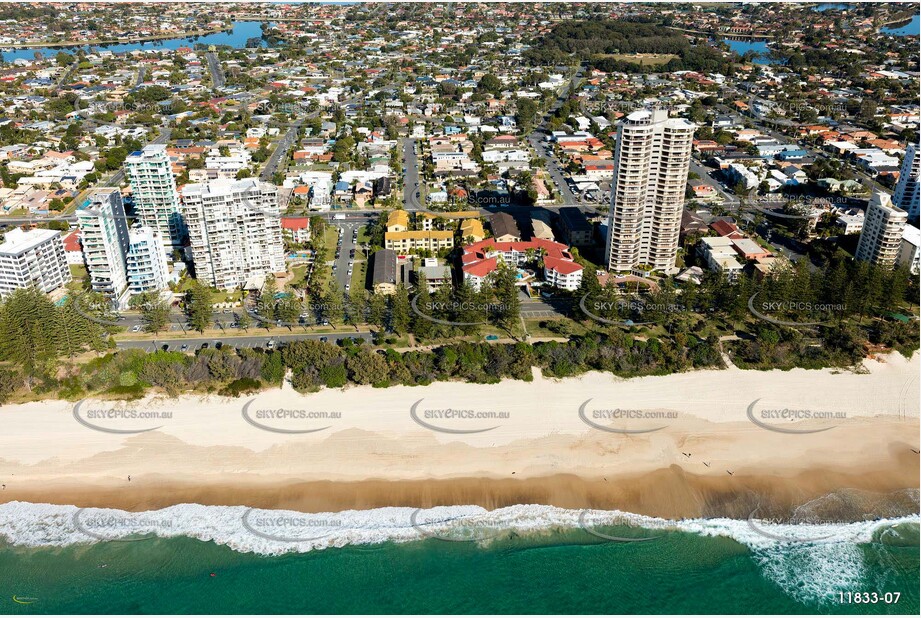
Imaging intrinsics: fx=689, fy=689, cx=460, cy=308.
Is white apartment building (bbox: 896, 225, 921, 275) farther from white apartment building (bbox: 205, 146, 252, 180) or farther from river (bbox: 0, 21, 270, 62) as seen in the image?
river (bbox: 0, 21, 270, 62)

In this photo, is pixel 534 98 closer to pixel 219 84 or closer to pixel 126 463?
pixel 219 84

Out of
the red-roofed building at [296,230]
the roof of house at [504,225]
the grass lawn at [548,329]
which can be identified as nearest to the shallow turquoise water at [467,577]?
the grass lawn at [548,329]

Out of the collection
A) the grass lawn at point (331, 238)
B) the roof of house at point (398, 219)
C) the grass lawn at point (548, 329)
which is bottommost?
the grass lawn at point (548, 329)

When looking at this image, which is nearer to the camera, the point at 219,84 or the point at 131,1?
the point at 219,84

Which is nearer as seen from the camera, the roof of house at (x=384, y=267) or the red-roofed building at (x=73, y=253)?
the roof of house at (x=384, y=267)

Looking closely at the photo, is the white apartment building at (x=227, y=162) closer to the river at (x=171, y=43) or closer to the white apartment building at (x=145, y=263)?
the white apartment building at (x=145, y=263)

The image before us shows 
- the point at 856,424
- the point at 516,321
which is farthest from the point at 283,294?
the point at 856,424

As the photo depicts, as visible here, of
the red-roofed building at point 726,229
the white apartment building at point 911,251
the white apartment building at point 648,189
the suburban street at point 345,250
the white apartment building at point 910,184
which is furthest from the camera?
the white apartment building at point 910,184
